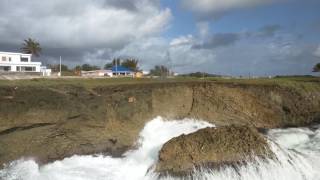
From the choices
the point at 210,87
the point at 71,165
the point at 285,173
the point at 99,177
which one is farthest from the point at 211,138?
the point at 210,87

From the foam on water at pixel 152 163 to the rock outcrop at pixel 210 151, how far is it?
370mm

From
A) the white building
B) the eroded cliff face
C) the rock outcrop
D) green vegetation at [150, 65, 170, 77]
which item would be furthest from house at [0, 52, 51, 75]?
the rock outcrop

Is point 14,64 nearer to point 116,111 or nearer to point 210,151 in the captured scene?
point 116,111

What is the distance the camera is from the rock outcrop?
53.6 feet

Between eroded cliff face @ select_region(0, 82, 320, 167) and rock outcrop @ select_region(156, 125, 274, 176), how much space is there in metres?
3.84

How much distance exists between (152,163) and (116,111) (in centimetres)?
453

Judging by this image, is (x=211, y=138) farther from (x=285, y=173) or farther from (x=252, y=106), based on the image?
(x=252, y=106)

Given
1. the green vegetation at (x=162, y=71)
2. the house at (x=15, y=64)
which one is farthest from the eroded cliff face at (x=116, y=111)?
the house at (x=15, y=64)

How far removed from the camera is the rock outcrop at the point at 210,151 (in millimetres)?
16344

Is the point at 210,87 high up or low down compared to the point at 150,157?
up

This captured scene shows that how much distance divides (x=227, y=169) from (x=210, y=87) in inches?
342

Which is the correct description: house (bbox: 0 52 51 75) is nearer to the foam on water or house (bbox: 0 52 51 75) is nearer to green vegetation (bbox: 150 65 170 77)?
green vegetation (bbox: 150 65 170 77)

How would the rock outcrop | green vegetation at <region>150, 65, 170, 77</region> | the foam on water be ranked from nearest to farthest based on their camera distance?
the foam on water < the rock outcrop < green vegetation at <region>150, 65, 170, 77</region>

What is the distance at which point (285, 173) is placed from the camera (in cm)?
1611
